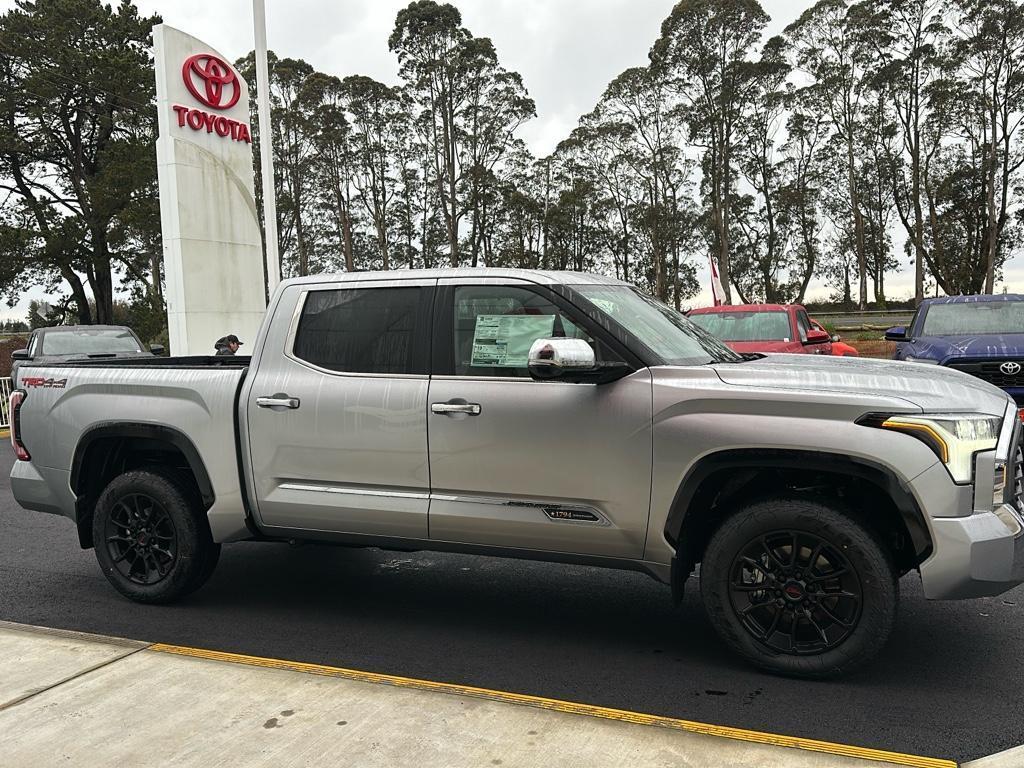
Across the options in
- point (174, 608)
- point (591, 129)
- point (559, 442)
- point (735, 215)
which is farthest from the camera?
point (735, 215)

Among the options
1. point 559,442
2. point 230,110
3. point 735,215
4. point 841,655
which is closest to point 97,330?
point 230,110

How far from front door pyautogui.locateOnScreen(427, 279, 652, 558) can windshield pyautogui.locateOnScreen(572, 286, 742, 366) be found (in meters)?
0.18

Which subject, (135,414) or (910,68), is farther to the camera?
(910,68)

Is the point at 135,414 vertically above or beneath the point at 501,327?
beneath

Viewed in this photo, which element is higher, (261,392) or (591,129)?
(591,129)

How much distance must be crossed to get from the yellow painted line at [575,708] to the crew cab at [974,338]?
7.13m

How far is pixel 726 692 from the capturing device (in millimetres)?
4043

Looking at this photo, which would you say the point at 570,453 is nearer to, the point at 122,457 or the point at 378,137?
the point at 122,457

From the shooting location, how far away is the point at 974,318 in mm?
11148

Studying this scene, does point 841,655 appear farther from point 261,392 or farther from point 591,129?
point 591,129

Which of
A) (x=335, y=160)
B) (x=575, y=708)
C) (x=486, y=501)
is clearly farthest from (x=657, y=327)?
(x=335, y=160)

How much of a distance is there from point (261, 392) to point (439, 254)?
50919mm

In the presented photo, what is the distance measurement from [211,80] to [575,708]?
54.5 feet

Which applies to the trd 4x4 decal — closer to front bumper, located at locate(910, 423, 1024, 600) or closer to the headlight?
the headlight
